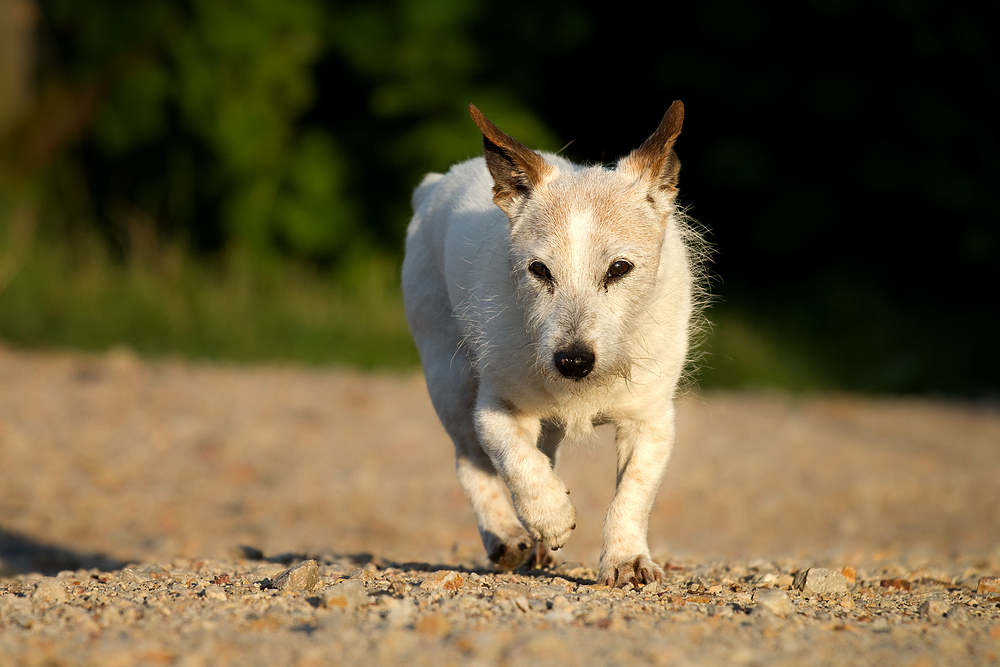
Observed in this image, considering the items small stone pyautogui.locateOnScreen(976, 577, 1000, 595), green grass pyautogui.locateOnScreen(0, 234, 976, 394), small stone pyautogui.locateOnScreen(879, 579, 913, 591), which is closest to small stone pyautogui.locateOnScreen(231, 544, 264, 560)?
small stone pyautogui.locateOnScreen(879, 579, 913, 591)

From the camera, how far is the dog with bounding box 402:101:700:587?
4094 mm

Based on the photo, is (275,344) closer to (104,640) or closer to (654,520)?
(654,520)

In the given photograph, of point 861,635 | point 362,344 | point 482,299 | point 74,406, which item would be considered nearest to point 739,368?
point 362,344

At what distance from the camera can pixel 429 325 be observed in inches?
207

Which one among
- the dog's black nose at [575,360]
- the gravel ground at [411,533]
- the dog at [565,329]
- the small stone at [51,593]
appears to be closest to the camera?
the gravel ground at [411,533]

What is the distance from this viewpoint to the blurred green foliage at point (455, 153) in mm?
13352

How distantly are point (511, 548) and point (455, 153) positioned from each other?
932 cm

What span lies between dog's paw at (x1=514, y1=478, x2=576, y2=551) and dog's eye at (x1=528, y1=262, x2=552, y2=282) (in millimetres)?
813

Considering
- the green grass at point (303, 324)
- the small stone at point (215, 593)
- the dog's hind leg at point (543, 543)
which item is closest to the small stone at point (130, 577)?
the small stone at point (215, 593)

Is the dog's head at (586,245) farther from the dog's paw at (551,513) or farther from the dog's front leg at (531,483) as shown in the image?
the dog's paw at (551,513)

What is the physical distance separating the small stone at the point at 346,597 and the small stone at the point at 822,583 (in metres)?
1.72

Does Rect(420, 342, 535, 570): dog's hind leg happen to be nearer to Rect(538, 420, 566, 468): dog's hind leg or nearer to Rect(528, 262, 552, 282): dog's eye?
Rect(538, 420, 566, 468): dog's hind leg

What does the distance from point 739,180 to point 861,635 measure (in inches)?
510

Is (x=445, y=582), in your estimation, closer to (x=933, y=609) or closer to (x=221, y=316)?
(x=933, y=609)
